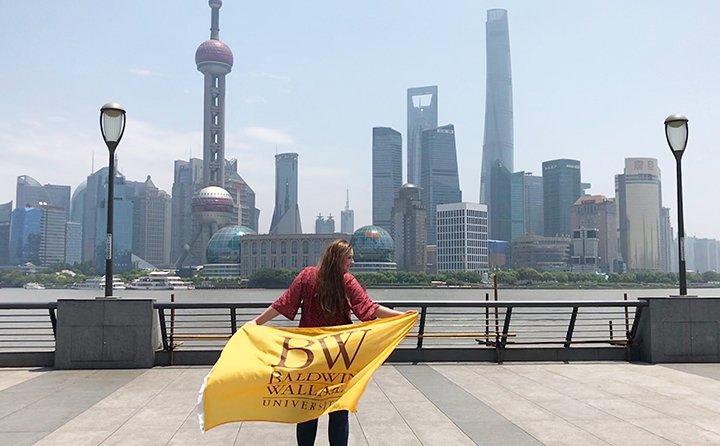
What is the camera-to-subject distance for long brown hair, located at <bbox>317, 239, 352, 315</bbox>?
514 centimetres

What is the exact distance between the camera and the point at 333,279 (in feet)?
16.9

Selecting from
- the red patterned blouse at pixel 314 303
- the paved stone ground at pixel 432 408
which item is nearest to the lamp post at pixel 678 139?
the paved stone ground at pixel 432 408

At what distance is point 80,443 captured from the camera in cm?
675

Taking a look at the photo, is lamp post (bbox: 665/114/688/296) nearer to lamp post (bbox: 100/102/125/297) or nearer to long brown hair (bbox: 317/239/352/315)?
long brown hair (bbox: 317/239/352/315)

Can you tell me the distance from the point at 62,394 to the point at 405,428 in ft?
17.5

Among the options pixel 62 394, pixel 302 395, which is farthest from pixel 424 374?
pixel 302 395

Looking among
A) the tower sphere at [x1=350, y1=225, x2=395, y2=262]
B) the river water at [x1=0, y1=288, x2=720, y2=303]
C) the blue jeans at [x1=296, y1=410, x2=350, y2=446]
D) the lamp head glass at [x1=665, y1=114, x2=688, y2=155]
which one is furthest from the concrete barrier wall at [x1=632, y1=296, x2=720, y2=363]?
the tower sphere at [x1=350, y1=225, x2=395, y2=262]

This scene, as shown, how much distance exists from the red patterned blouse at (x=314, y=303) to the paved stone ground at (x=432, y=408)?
84.4 inches

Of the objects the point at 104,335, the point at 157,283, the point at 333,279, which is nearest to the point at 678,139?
the point at 333,279

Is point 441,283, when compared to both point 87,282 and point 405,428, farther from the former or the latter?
point 405,428

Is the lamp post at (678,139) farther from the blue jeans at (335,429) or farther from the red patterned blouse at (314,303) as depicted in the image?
the blue jeans at (335,429)

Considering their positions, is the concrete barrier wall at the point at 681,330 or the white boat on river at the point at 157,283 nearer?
the concrete barrier wall at the point at 681,330

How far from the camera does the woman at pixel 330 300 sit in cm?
514

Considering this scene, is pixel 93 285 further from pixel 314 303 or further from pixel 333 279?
pixel 333 279
